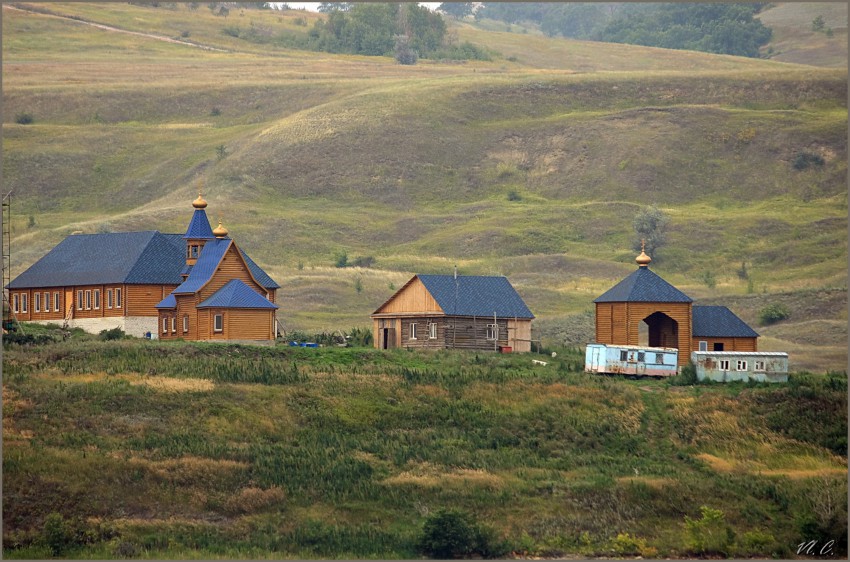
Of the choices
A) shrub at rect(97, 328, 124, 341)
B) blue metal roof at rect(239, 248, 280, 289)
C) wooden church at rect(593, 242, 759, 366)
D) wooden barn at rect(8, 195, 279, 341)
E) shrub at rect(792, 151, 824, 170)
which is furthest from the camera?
shrub at rect(792, 151, 824, 170)

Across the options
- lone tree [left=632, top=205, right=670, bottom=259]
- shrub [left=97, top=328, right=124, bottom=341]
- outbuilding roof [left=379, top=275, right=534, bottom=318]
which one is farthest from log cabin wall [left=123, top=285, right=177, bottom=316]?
lone tree [left=632, top=205, right=670, bottom=259]

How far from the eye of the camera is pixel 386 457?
56.4m

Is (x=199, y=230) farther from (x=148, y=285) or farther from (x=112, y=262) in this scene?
(x=112, y=262)

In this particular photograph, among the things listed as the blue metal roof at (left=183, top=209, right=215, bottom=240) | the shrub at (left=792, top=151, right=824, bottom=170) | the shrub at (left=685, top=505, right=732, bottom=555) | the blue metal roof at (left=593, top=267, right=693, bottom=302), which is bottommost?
the shrub at (left=685, top=505, right=732, bottom=555)

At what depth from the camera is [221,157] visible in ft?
487

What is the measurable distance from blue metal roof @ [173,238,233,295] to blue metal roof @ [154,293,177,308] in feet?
1.47

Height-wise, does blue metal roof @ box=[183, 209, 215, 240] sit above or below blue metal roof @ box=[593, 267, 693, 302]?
above

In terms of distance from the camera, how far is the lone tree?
121438mm

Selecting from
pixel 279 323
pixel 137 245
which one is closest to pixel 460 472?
pixel 137 245

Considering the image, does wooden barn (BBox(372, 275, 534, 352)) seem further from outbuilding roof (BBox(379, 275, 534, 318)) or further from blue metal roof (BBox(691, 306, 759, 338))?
blue metal roof (BBox(691, 306, 759, 338))

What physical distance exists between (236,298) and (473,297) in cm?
1196

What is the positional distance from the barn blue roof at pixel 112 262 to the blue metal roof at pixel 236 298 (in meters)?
5.69

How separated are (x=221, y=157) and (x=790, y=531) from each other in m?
103

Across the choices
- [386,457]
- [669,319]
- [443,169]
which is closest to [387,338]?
[669,319]
